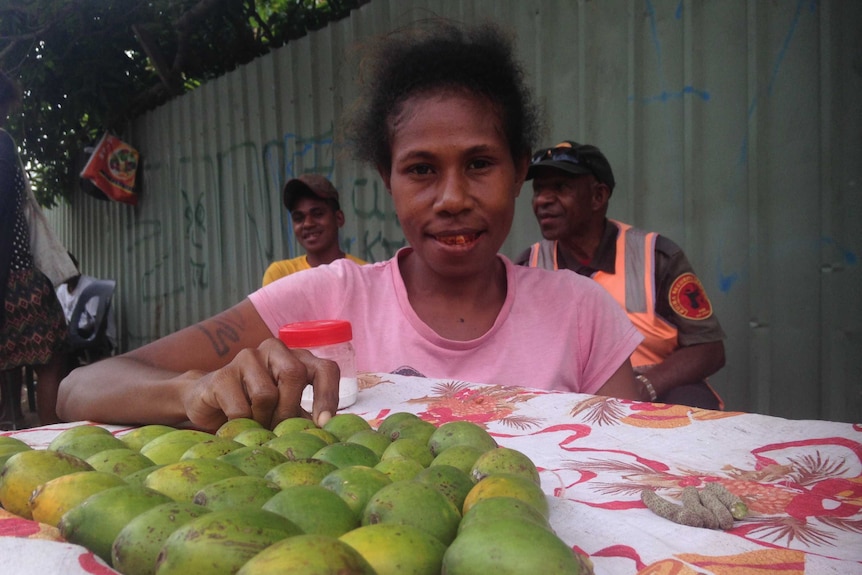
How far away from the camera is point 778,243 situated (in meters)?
3.09

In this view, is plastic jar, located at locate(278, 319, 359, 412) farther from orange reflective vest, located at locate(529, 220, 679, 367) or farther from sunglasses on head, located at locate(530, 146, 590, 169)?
sunglasses on head, located at locate(530, 146, 590, 169)

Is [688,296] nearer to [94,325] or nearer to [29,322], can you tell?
[29,322]

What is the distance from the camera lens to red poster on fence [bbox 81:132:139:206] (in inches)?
307

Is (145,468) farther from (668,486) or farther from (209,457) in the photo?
(668,486)

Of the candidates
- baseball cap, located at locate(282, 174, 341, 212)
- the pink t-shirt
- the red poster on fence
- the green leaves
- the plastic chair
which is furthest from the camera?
the red poster on fence

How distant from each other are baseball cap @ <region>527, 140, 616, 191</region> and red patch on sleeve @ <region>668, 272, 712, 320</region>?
76 cm

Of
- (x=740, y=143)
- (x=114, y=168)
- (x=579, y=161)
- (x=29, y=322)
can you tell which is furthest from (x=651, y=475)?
(x=114, y=168)

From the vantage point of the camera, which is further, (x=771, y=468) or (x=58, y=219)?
(x=58, y=219)

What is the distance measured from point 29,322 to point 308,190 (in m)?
1.99

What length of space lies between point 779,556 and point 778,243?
9.05 feet

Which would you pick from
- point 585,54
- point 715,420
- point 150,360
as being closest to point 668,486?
point 715,420

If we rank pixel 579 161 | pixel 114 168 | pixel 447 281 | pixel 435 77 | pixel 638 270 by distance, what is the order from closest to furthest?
pixel 435 77, pixel 447 281, pixel 638 270, pixel 579 161, pixel 114 168

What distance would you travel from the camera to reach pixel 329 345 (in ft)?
5.13

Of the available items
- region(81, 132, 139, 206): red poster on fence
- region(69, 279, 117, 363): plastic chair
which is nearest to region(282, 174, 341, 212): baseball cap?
region(69, 279, 117, 363): plastic chair
